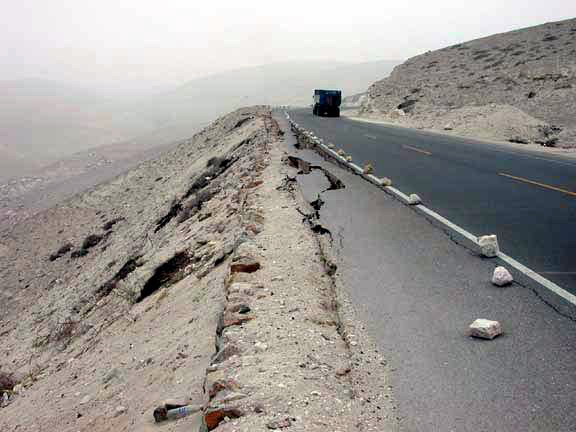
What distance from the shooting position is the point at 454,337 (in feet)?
14.4

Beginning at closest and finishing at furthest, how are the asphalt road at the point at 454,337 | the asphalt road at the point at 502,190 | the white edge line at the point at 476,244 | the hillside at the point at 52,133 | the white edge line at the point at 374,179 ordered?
the asphalt road at the point at 454,337
the white edge line at the point at 476,244
the asphalt road at the point at 502,190
the white edge line at the point at 374,179
the hillside at the point at 52,133

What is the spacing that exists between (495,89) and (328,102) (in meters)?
13.7

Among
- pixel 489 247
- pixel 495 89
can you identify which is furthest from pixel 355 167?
pixel 495 89

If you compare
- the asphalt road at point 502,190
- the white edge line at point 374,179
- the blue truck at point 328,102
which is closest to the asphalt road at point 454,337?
the asphalt road at point 502,190

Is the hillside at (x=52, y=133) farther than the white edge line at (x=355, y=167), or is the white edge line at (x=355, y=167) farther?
the hillside at (x=52, y=133)

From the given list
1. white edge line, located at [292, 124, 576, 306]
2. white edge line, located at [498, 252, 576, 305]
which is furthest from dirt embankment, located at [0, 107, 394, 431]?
white edge line, located at [498, 252, 576, 305]

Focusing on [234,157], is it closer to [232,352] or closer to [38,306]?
[38,306]

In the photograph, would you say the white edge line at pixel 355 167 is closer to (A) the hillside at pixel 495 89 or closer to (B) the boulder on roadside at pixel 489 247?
(B) the boulder on roadside at pixel 489 247

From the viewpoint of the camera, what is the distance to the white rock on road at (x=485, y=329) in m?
4.27

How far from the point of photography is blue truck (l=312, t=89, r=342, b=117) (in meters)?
43.4

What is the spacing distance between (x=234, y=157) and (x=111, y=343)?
13.7 metres

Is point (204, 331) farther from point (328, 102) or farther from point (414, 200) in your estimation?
point (328, 102)

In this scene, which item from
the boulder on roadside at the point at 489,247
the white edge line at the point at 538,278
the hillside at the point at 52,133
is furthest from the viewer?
the hillside at the point at 52,133

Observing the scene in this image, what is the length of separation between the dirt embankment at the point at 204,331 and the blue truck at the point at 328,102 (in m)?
25.9
